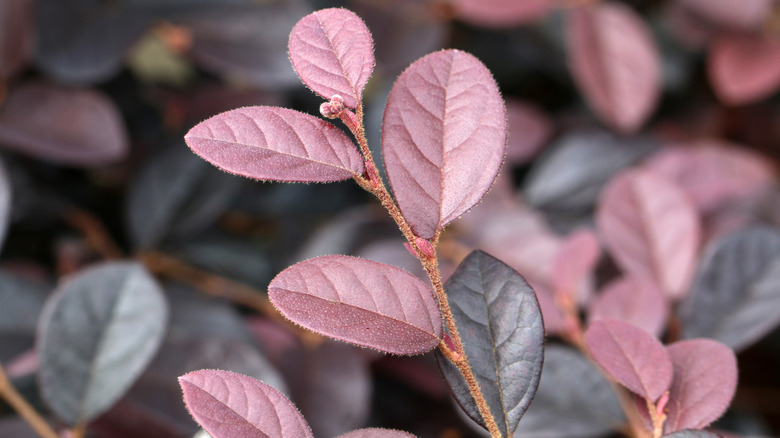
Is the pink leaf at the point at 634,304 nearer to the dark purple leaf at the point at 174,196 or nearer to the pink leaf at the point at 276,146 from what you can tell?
the pink leaf at the point at 276,146

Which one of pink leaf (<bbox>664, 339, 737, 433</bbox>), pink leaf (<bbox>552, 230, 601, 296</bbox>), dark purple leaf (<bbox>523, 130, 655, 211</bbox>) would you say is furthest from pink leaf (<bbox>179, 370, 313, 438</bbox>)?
dark purple leaf (<bbox>523, 130, 655, 211</bbox>)

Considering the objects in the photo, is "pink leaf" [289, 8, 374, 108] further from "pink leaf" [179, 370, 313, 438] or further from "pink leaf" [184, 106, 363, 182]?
"pink leaf" [179, 370, 313, 438]

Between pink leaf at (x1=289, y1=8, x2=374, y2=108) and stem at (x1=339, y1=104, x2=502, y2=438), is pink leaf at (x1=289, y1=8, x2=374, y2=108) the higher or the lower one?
the higher one

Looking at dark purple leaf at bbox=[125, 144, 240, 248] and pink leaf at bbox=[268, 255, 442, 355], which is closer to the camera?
pink leaf at bbox=[268, 255, 442, 355]

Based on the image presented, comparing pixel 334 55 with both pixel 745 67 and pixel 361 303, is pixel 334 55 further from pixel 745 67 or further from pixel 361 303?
pixel 745 67

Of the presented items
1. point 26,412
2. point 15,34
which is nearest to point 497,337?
point 26,412

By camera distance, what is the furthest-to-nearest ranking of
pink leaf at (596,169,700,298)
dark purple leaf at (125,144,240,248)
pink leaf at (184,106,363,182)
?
dark purple leaf at (125,144,240,248) < pink leaf at (596,169,700,298) < pink leaf at (184,106,363,182)

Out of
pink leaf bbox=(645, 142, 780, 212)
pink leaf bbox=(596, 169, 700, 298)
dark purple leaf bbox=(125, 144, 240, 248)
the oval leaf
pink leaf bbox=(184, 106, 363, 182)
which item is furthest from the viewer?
dark purple leaf bbox=(125, 144, 240, 248)
